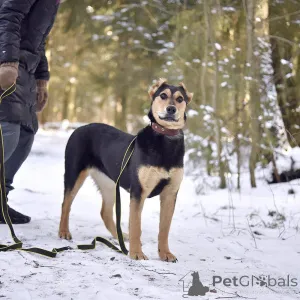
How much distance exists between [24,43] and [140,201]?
211 cm

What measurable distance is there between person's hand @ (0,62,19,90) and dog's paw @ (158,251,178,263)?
212 cm

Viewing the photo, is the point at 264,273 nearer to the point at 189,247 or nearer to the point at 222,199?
the point at 189,247

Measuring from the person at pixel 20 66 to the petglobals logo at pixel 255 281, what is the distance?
2.50 m

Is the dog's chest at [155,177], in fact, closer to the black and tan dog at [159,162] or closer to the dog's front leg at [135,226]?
the black and tan dog at [159,162]

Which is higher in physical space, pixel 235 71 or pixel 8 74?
pixel 235 71

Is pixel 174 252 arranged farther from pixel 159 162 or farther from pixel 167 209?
pixel 159 162

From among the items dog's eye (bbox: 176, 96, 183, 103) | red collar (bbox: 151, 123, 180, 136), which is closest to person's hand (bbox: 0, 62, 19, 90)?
red collar (bbox: 151, 123, 180, 136)

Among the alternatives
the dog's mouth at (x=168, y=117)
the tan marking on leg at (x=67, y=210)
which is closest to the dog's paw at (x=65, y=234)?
the tan marking on leg at (x=67, y=210)

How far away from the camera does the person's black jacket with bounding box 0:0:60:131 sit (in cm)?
391

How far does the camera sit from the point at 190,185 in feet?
28.4

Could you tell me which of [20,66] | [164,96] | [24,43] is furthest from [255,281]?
[24,43]

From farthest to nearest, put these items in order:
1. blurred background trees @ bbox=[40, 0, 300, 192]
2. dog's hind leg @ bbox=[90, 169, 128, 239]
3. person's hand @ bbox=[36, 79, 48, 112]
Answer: blurred background trees @ bbox=[40, 0, 300, 192]
person's hand @ bbox=[36, 79, 48, 112]
dog's hind leg @ bbox=[90, 169, 128, 239]

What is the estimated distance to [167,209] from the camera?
380 centimetres

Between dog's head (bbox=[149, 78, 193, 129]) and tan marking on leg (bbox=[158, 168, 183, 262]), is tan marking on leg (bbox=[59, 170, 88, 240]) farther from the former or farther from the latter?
dog's head (bbox=[149, 78, 193, 129])
